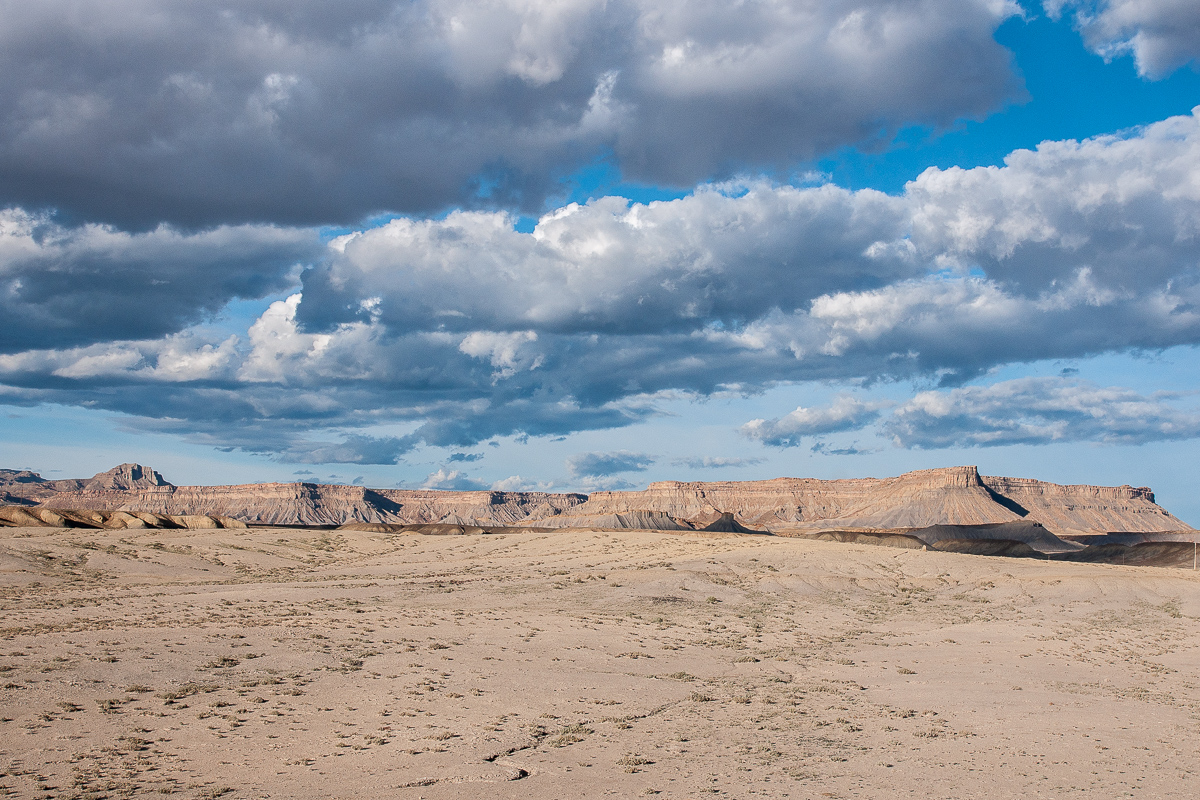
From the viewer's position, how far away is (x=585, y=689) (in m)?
20.8

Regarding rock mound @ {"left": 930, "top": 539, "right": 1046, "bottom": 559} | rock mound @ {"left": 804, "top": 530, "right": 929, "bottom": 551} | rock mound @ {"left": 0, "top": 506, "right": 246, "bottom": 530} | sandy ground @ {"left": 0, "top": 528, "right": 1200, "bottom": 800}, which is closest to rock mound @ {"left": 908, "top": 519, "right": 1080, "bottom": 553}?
rock mound @ {"left": 930, "top": 539, "right": 1046, "bottom": 559}

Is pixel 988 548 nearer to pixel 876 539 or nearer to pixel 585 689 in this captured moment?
pixel 876 539

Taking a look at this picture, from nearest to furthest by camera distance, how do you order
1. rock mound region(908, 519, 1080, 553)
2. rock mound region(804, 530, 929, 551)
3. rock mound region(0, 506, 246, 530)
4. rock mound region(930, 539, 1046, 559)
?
rock mound region(0, 506, 246, 530) → rock mound region(804, 530, 929, 551) → rock mound region(930, 539, 1046, 559) → rock mound region(908, 519, 1080, 553)

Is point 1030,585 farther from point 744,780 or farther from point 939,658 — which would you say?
point 744,780

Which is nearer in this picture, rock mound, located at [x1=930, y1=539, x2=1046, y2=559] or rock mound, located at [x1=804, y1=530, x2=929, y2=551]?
rock mound, located at [x1=804, y1=530, x2=929, y2=551]

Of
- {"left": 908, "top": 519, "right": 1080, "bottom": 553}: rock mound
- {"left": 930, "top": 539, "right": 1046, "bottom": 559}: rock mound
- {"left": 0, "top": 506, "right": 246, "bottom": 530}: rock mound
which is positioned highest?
{"left": 908, "top": 519, "right": 1080, "bottom": 553}: rock mound

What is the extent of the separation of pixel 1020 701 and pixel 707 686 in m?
7.60

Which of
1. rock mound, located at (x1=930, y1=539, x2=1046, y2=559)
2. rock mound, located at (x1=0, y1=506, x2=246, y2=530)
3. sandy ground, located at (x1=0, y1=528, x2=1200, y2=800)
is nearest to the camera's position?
sandy ground, located at (x1=0, y1=528, x2=1200, y2=800)

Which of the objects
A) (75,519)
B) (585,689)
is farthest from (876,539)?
(585,689)

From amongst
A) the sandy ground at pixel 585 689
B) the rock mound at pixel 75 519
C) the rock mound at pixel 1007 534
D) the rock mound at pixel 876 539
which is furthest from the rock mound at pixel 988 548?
the rock mound at pixel 75 519

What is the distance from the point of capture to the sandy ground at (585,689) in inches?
542

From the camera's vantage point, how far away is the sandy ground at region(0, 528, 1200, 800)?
542 inches

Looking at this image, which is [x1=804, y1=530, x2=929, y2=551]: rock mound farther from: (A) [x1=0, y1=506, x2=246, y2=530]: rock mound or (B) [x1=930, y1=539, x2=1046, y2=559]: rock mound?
(A) [x1=0, y1=506, x2=246, y2=530]: rock mound

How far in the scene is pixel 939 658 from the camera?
2800 cm
